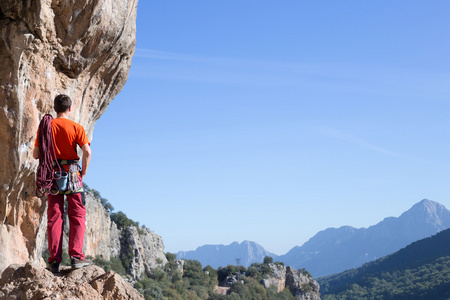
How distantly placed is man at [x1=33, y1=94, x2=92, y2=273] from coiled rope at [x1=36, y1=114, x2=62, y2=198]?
0.17 feet

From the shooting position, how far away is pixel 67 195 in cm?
614

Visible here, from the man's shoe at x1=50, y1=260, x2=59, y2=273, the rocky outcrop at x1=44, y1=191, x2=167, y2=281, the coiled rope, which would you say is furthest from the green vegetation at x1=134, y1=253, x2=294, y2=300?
the coiled rope

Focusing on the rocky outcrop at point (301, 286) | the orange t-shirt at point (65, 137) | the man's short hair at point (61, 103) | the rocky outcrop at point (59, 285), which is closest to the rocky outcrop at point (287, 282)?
the rocky outcrop at point (301, 286)

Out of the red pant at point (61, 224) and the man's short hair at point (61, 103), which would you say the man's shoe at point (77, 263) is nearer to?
the red pant at point (61, 224)

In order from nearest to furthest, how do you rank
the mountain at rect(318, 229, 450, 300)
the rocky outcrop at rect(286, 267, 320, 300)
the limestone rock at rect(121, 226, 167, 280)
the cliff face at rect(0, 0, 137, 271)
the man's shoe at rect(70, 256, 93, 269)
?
1. the man's shoe at rect(70, 256, 93, 269)
2. the cliff face at rect(0, 0, 137, 271)
3. the limestone rock at rect(121, 226, 167, 280)
4. the rocky outcrop at rect(286, 267, 320, 300)
5. the mountain at rect(318, 229, 450, 300)

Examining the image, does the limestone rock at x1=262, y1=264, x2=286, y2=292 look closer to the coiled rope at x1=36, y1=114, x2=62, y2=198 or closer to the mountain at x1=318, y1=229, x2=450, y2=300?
the mountain at x1=318, y1=229, x2=450, y2=300

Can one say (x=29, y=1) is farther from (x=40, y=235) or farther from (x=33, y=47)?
(x=40, y=235)

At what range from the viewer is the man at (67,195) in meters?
6.03

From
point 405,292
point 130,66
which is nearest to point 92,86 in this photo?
point 130,66

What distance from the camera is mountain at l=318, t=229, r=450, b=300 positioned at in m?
79.7

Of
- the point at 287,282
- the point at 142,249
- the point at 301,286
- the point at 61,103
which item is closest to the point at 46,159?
the point at 61,103

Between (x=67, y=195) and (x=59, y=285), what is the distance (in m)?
1.26

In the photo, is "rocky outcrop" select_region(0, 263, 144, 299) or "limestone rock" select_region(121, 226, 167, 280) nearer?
"rocky outcrop" select_region(0, 263, 144, 299)

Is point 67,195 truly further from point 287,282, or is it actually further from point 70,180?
point 287,282
